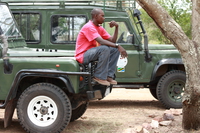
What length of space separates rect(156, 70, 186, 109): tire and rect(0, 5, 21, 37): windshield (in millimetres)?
3008

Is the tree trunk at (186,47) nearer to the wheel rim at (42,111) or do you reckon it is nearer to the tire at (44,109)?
the tire at (44,109)

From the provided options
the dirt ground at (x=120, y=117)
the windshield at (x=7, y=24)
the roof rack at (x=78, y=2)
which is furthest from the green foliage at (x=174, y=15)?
the windshield at (x=7, y=24)

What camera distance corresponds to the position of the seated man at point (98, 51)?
5703 mm

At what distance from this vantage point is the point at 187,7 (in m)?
17.0

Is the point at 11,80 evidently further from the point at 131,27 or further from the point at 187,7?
the point at 187,7

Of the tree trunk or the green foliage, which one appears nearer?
the tree trunk

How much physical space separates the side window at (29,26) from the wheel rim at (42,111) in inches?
115

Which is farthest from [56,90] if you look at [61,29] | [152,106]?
[152,106]

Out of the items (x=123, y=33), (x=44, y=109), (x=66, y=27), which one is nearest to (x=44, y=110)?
(x=44, y=109)

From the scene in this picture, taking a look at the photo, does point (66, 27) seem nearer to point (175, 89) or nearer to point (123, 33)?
point (123, 33)

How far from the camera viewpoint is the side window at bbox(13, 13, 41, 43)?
27.4 ft

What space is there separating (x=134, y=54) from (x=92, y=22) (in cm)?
241

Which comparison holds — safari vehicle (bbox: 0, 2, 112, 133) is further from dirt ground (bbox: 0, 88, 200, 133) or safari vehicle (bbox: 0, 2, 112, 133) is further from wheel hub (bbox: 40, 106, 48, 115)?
dirt ground (bbox: 0, 88, 200, 133)

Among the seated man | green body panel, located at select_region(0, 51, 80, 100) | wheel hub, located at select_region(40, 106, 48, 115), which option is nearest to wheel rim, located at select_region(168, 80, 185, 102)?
the seated man
